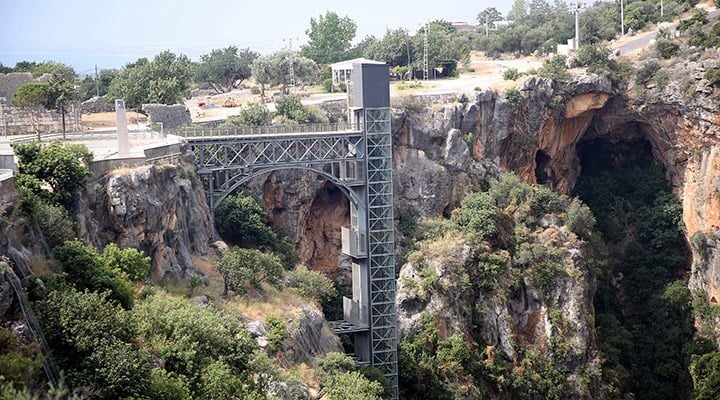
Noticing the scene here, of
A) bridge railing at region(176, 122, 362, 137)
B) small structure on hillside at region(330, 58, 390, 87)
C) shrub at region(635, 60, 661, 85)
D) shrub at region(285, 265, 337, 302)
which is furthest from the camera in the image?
small structure on hillside at region(330, 58, 390, 87)

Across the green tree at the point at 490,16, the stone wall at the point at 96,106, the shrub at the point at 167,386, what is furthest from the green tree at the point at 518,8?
the shrub at the point at 167,386

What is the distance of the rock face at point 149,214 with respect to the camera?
40.9m

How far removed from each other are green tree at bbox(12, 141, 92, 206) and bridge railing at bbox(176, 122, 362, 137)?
1239cm

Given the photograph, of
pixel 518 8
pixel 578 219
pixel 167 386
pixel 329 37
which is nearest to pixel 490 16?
pixel 518 8

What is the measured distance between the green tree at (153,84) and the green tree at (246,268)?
19.3 metres

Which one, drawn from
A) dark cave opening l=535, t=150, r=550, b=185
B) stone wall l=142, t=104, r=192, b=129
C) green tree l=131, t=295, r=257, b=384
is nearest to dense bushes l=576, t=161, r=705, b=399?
dark cave opening l=535, t=150, r=550, b=185

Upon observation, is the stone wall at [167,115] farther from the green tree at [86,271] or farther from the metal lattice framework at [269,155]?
the green tree at [86,271]

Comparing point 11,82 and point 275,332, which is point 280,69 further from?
point 275,332

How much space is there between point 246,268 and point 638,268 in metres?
33.5

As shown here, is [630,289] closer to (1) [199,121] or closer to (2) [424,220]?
(2) [424,220]

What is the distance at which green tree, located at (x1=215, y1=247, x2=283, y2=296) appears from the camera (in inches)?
1766

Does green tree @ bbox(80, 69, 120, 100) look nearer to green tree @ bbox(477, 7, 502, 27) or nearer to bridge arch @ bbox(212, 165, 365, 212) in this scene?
bridge arch @ bbox(212, 165, 365, 212)

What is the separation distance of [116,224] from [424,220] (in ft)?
84.8

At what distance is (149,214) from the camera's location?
42188 millimetres
